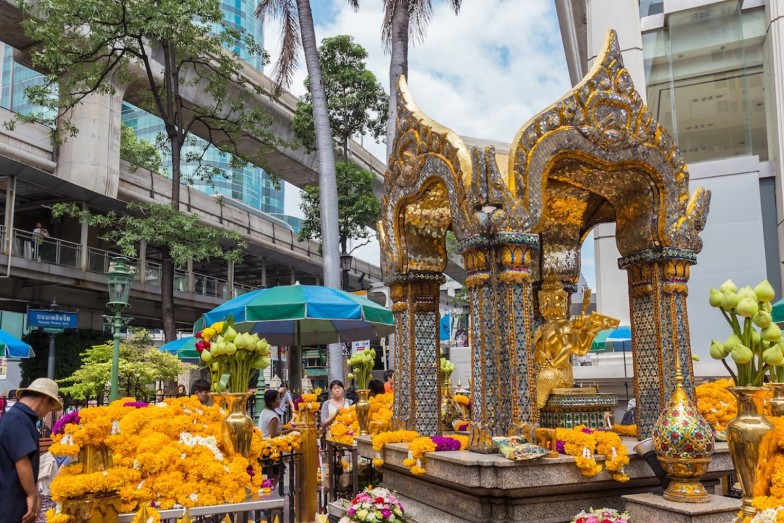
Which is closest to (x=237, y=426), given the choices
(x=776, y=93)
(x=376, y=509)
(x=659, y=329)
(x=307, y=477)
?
(x=376, y=509)

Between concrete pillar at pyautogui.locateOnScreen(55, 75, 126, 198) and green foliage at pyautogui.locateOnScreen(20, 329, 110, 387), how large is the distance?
5.60 meters

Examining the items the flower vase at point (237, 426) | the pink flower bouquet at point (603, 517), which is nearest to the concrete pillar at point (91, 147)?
the flower vase at point (237, 426)

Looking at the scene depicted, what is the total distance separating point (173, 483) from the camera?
208 inches

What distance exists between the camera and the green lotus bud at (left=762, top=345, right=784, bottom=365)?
430 centimetres

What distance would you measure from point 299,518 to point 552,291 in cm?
432

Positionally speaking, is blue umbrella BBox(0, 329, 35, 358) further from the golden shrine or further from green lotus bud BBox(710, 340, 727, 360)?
green lotus bud BBox(710, 340, 727, 360)

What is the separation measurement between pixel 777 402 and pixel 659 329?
102 inches

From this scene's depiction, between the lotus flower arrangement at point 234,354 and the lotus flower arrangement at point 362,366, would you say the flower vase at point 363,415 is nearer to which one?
the lotus flower arrangement at point 362,366

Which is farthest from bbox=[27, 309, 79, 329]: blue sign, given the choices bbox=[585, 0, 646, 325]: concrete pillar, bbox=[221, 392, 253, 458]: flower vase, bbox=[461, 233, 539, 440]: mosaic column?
bbox=[461, 233, 539, 440]: mosaic column

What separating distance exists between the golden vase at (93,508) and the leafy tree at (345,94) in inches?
814

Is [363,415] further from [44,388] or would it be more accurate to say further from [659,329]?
[44,388]

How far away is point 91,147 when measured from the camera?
2355 centimetres

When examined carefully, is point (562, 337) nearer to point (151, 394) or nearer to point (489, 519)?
point (489, 519)

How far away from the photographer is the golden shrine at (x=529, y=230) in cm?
623
